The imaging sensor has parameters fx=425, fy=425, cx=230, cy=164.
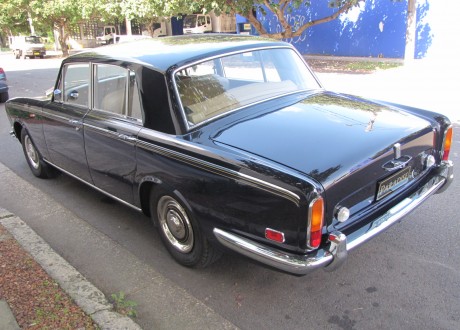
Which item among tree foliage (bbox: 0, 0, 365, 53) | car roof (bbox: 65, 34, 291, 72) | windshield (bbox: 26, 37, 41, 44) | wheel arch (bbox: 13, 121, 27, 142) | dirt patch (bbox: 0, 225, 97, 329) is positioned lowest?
dirt patch (bbox: 0, 225, 97, 329)

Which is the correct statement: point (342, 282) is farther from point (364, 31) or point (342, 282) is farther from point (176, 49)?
point (364, 31)

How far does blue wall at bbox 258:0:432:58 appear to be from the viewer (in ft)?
51.7

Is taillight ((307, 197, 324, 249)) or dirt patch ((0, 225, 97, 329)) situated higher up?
taillight ((307, 197, 324, 249))

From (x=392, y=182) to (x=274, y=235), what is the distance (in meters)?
1.04

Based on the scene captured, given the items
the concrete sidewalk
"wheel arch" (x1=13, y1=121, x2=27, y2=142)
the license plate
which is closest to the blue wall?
the license plate

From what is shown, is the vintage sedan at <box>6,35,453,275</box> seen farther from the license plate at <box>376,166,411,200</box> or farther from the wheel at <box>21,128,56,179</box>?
the wheel at <box>21,128,56,179</box>

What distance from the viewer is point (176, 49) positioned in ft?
12.3

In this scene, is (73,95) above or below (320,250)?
above

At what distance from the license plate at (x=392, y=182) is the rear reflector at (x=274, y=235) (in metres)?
0.82

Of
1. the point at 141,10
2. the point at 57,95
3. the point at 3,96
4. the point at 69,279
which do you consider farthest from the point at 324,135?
the point at 141,10

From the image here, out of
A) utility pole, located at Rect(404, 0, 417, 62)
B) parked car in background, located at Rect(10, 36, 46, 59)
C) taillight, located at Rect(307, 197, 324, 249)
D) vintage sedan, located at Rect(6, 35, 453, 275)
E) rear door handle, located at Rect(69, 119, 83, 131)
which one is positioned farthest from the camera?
parked car in background, located at Rect(10, 36, 46, 59)

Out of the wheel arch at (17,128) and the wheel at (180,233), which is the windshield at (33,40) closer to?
the wheel arch at (17,128)

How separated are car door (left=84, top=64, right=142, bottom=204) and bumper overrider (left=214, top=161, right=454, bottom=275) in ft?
3.93

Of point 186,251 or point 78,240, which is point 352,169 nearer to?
point 186,251
